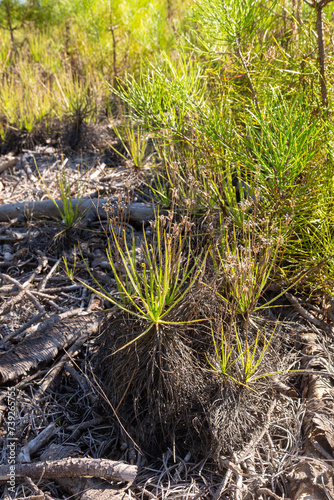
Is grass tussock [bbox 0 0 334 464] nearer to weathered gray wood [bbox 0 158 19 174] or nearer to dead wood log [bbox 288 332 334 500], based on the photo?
dead wood log [bbox 288 332 334 500]

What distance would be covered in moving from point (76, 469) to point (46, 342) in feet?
1.92

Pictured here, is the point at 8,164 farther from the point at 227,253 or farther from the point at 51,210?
the point at 227,253

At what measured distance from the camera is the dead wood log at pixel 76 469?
1309 millimetres

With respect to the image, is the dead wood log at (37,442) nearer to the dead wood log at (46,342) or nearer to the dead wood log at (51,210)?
the dead wood log at (46,342)

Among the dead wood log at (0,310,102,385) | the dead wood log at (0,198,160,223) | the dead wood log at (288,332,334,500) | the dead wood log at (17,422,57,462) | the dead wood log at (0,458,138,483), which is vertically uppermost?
the dead wood log at (0,198,160,223)

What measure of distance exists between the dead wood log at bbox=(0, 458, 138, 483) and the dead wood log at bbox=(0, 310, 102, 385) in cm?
38

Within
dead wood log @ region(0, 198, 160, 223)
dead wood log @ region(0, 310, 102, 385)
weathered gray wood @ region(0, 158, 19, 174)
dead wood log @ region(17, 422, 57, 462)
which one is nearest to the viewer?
dead wood log @ region(17, 422, 57, 462)

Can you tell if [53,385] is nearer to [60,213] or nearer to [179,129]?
[60,213]

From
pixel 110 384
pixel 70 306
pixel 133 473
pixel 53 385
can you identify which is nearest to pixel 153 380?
pixel 110 384

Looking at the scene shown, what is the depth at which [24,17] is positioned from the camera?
585 centimetres

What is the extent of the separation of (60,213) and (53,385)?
115cm

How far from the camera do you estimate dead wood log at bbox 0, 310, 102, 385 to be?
1.62 m

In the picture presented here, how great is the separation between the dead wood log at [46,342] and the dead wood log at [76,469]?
0.38 m

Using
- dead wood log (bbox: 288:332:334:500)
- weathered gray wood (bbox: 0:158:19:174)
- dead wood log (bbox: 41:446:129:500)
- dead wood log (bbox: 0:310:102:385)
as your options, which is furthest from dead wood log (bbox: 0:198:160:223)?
dead wood log (bbox: 41:446:129:500)
